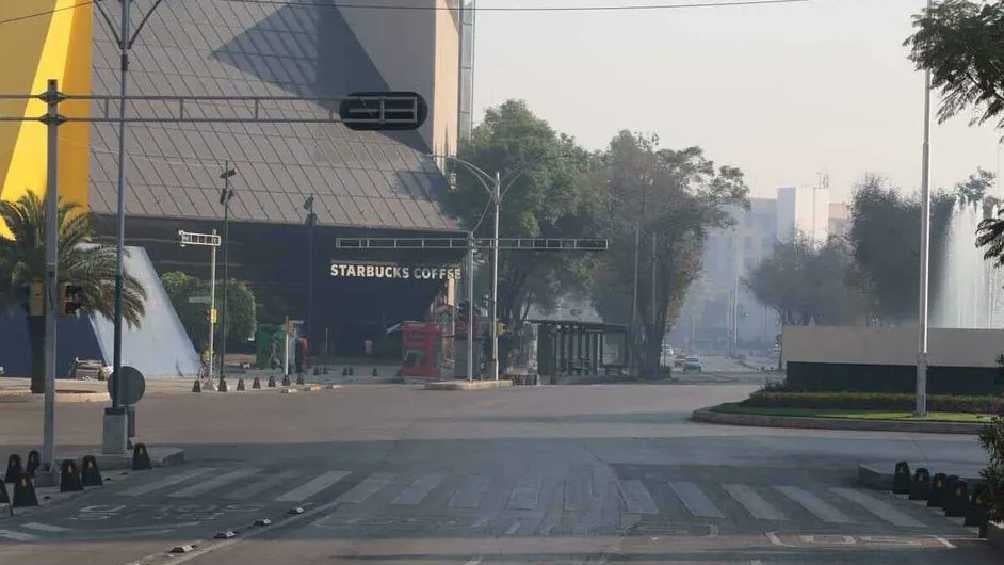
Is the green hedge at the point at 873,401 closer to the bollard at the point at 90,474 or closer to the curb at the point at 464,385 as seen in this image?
the curb at the point at 464,385

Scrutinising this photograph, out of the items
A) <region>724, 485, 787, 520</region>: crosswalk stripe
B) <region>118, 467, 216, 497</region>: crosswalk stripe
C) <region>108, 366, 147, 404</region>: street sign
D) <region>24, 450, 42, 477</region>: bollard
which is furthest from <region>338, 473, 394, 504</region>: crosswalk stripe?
<region>724, 485, 787, 520</region>: crosswalk stripe

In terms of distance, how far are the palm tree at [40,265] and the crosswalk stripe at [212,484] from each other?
23806 millimetres

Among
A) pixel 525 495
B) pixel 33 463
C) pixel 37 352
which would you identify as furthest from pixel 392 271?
pixel 525 495

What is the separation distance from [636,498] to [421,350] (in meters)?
58.4

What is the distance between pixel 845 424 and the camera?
3966 centimetres

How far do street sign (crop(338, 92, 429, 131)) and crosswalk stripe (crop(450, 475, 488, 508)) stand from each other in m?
5.69

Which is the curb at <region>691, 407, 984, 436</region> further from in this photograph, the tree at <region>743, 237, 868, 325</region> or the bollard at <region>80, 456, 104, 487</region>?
the tree at <region>743, 237, 868, 325</region>

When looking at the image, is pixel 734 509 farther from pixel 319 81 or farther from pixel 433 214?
pixel 319 81

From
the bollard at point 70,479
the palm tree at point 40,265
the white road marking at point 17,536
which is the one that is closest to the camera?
the white road marking at point 17,536

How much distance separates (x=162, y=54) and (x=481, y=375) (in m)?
35.1

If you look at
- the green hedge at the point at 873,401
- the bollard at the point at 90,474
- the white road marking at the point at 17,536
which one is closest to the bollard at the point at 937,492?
the bollard at the point at 90,474

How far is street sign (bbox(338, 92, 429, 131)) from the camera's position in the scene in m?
23.9

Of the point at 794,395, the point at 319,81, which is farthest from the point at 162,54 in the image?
the point at 794,395

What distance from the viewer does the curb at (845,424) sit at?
3844 cm
